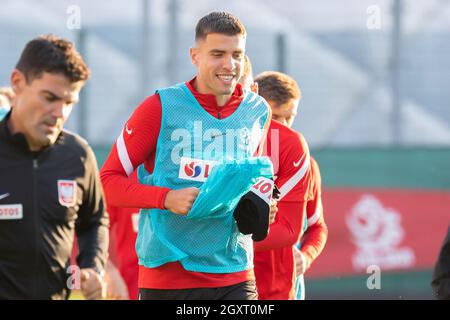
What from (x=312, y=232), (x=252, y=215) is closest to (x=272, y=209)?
(x=252, y=215)

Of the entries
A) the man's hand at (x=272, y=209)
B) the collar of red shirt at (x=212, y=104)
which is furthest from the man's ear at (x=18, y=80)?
the man's hand at (x=272, y=209)

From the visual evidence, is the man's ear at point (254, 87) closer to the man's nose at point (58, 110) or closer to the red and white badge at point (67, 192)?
the red and white badge at point (67, 192)

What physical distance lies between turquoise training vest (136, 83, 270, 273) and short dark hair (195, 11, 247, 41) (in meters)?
0.36

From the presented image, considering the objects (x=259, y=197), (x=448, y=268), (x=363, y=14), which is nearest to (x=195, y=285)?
(x=259, y=197)

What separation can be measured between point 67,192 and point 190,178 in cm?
98

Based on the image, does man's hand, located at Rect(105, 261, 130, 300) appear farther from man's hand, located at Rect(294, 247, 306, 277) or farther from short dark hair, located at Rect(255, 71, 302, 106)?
short dark hair, located at Rect(255, 71, 302, 106)

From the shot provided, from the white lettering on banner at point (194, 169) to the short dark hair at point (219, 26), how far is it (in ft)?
2.29

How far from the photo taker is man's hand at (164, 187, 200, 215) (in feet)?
17.5

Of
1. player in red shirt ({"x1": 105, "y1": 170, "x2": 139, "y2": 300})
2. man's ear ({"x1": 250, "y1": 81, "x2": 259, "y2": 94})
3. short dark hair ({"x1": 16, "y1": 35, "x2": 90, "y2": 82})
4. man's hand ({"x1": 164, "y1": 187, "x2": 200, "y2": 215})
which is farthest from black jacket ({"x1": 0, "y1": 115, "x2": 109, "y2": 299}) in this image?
player in red shirt ({"x1": 105, "y1": 170, "x2": 139, "y2": 300})

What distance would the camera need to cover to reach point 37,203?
471 cm

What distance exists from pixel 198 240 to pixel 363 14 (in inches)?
416

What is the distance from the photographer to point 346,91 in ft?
51.5
